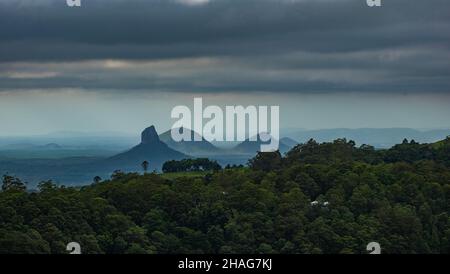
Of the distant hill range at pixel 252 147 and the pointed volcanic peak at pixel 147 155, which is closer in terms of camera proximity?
the distant hill range at pixel 252 147

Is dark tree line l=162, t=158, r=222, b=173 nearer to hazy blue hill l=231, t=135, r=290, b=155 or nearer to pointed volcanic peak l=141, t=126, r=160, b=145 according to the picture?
hazy blue hill l=231, t=135, r=290, b=155

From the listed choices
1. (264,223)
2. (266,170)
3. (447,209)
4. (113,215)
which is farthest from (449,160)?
(113,215)

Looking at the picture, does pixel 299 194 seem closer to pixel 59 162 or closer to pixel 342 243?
pixel 342 243

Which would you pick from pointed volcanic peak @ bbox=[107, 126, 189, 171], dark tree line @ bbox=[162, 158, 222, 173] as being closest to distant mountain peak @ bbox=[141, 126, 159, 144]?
pointed volcanic peak @ bbox=[107, 126, 189, 171]

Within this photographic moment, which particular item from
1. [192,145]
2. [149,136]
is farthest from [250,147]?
[149,136]

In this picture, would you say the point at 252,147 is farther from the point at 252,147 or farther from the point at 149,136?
the point at 149,136

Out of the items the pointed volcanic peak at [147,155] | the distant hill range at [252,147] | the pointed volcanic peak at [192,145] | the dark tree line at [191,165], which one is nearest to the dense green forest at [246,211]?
the dark tree line at [191,165]

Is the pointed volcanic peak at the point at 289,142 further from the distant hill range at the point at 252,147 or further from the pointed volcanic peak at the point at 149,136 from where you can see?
the pointed volcanic peak at the point at 149,136
